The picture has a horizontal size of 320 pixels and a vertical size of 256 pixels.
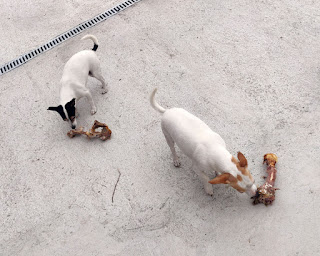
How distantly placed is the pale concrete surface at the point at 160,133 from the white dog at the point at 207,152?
445mm

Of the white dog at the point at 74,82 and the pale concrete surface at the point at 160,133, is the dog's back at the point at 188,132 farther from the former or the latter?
the white dog at the point at 74,82

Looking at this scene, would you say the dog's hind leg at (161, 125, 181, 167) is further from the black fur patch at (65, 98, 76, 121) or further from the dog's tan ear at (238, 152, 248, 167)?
the black fur patch at (65, 98, 76, 121)

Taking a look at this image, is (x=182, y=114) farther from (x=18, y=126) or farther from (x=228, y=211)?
(x=18, y=126)

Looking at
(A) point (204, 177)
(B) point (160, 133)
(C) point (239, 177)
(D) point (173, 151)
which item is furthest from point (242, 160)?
(B) point (160, 133)

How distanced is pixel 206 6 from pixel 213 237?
3457 mm

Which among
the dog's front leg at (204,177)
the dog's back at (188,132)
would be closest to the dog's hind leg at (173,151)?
the dog's back at (188,132)

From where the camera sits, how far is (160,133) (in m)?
3.43

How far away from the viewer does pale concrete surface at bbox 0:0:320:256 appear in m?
2.74

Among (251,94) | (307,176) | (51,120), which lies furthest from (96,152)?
(307,176)

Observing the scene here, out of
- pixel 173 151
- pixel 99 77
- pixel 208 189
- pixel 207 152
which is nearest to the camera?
pixel 207 152

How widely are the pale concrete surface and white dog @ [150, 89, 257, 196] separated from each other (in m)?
0.44

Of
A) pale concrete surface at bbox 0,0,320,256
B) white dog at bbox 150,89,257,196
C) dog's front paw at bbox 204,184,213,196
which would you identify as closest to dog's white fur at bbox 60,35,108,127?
pale concrete surface at bbox 0,0,320,256

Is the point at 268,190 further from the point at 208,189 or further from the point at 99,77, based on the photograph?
the point at 99,77

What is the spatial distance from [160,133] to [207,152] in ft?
3.40
